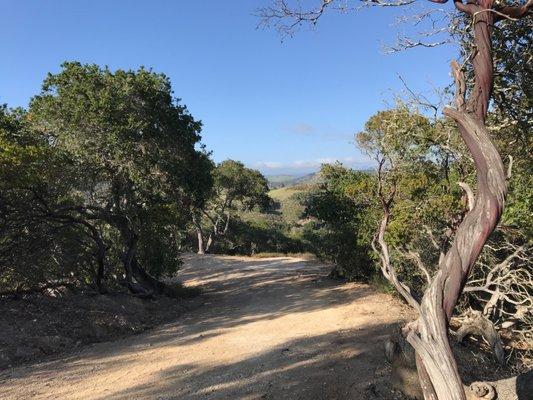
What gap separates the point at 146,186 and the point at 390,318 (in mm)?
8276

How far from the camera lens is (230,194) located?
1314 inches

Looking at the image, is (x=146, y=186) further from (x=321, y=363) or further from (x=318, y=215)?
(x=321, y=363)

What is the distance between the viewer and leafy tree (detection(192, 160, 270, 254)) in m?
32.5

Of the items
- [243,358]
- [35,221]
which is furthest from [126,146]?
[243,358]

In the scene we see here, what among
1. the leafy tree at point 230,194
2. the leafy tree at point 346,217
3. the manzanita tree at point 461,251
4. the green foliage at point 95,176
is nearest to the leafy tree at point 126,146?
the green foliage at point 95,176

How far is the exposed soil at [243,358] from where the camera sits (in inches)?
266

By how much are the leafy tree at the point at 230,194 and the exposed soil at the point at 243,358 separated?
18.7 metres

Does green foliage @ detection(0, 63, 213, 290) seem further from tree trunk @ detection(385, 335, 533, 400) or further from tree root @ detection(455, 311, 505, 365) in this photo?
tree root @ detection(455, 311, 505, 365)

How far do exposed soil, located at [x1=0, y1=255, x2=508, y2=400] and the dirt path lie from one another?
0.02m

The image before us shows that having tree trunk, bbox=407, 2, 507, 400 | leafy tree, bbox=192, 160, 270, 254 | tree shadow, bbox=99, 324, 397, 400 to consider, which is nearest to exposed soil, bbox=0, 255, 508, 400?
tree shadow, bbox=99, 324, 397, 400

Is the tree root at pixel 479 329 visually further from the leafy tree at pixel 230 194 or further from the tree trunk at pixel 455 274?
the leafy tree at pixel 230 194

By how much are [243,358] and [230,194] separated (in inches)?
1001

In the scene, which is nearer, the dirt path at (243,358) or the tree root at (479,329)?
the dirt path at (243,358)

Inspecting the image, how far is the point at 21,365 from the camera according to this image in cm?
830
